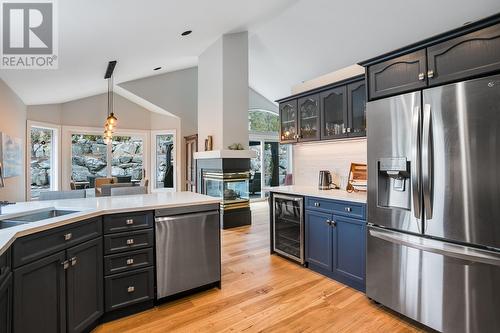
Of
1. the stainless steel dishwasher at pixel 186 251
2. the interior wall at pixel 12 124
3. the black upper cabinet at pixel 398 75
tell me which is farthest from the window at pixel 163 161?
the black upper cabinet at pixel 398 75

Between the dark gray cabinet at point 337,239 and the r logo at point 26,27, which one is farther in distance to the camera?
the dark gray cabinet at point 337,239

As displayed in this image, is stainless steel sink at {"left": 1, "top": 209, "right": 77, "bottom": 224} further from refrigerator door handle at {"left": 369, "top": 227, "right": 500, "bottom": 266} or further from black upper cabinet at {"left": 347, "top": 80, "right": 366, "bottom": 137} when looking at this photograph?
black upper cabinet at {"left": 347, "top": 80, "right": 366, "bottom": 137}

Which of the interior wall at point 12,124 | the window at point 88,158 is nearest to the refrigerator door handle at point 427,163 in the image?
the interior wall at point 12,124

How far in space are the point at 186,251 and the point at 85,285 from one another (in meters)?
0.80

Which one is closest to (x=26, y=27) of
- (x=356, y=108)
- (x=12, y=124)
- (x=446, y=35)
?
(x=12, y=124)

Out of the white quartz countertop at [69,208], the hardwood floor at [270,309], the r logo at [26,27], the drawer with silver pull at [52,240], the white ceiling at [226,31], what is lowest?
the hardwood floor at [270,309]

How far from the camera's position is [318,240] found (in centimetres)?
300

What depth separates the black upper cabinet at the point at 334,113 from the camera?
313cm

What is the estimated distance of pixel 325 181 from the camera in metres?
3.48

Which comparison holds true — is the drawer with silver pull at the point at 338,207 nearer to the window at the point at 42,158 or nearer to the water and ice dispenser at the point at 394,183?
the water and ice dispenser at the point at 394,183

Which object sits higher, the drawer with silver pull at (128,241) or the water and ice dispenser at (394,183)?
the water and ice dispenser at (394,183)

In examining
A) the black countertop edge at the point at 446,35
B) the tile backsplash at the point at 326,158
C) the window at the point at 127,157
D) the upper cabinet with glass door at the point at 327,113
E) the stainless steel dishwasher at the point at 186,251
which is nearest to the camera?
the black countertop edge at the point at 446,35

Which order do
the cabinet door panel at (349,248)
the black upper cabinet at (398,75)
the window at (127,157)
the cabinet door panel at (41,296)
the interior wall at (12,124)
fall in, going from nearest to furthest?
1. the cabinet door panel at (41,296)
2. the black upper cabinet at (398,75)
3. the cabinet door panel at (349,248)
4. the interior wall at (12,124)
5. the window at (127,157)

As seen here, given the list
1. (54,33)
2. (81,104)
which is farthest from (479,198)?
(81,104)
